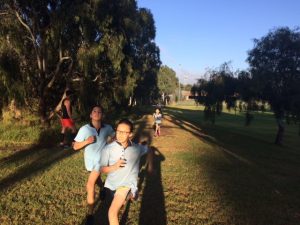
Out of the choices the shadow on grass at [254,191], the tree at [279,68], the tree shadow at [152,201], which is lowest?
the shadow on grass at [254,191]

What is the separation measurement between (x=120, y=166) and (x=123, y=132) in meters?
0.36

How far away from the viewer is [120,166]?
4.98m

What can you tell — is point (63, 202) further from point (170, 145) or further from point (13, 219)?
point (170, 145)

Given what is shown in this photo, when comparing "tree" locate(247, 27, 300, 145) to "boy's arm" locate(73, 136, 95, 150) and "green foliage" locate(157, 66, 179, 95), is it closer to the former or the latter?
"boy's arm" locate(73, 136, 95, 150)

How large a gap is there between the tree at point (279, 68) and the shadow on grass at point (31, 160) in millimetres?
14721

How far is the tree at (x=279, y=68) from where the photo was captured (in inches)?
1035

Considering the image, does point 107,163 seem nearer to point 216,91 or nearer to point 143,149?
point 143,149

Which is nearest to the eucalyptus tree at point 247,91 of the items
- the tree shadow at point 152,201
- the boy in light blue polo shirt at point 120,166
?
the tree shadow at point 152,201

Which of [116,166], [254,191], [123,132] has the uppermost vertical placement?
[123,132]

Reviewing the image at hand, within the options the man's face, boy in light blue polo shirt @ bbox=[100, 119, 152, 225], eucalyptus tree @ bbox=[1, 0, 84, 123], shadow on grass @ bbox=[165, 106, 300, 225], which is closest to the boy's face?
boy in light blue polo shirt @ bbox=[100, 119, 152, 225]

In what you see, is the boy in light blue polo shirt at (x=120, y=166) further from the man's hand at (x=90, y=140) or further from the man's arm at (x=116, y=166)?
the man's hand at (x=90, y=140)

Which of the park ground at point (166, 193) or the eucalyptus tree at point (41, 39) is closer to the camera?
the park ground at point (166, 193)

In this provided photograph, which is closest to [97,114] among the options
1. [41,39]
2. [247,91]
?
[41,39]

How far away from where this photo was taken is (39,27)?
74.0 ft
